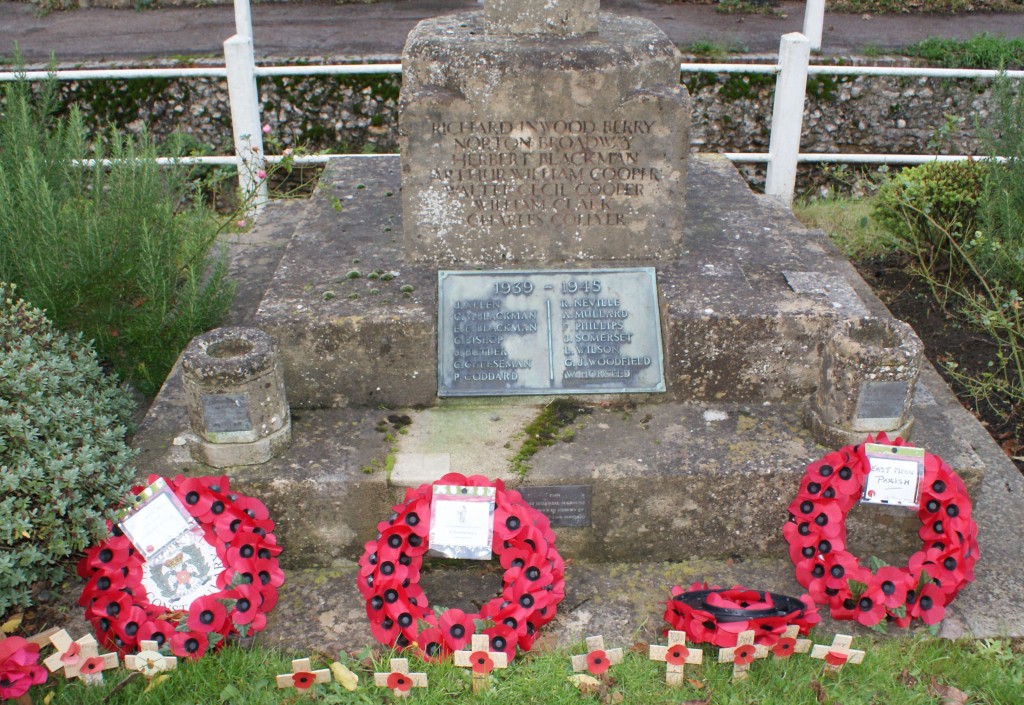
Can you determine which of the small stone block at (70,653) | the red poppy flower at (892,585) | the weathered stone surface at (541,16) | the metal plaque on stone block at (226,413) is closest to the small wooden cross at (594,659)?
the red poppy flower at (892,585)

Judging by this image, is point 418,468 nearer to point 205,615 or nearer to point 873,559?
point 205,615

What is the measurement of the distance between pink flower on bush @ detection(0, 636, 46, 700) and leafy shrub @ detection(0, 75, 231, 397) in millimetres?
1541

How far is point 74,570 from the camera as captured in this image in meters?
3.50

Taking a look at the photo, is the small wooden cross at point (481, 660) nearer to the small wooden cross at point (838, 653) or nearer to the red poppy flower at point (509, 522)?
the red poppy flower at point (509, 522)

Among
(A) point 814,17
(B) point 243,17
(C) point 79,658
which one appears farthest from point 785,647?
(A) point 814,17

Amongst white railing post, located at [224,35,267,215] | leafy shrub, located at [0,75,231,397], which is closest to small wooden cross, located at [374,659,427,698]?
leafy shrub, located at [0,75,231,397]

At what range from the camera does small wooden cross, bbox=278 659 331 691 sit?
3010 millimetres

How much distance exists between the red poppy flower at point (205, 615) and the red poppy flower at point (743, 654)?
1667mm

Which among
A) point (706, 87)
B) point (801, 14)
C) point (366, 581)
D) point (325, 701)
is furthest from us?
point (801, 14)

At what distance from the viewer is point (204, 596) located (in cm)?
Result: 322

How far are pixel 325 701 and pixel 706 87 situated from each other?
605cm

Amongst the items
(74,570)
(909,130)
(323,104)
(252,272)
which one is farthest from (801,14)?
(74,570)

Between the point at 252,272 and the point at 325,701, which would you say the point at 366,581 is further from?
the point at 252,272

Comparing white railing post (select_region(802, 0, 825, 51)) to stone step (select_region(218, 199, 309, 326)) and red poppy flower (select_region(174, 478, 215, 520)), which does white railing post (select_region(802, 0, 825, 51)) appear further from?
red poppy flower (select_region(174, 478, 215, 520))
